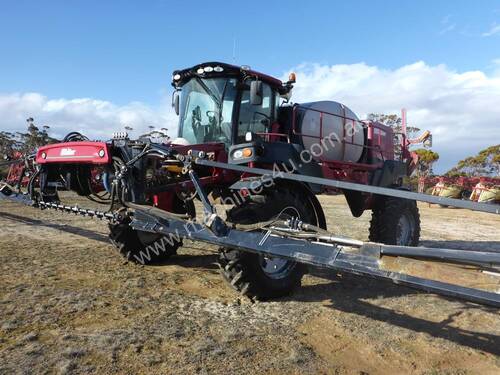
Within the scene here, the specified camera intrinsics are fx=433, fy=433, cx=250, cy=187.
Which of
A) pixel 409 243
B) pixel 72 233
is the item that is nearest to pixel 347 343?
pixel 409 243

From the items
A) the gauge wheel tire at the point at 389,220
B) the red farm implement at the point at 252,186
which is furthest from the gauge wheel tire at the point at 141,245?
the gauge wheel tire at the point at 389,220

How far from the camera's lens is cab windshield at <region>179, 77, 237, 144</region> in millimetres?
5582

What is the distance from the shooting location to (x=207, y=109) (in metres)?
5.75

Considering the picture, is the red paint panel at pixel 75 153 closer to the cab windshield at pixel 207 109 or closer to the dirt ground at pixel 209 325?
the dirt ground at pixel 209 325

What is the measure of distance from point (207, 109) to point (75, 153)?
1.79 m

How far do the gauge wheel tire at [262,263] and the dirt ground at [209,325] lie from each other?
0.48 ft

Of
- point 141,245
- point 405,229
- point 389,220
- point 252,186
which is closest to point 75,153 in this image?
point 141,245

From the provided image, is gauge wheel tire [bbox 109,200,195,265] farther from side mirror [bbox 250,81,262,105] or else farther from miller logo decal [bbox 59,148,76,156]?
side mirror [bbox 250,81,262,105]

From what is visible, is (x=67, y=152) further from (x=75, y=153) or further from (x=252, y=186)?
(x=252, y=186)

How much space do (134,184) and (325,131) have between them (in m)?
3.23

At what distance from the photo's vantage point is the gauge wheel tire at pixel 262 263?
408cm

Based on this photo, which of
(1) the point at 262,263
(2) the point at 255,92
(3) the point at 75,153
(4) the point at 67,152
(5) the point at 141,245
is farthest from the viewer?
(5) the point at 141,245

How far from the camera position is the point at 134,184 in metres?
4.48

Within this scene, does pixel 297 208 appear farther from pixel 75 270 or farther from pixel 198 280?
pixel 75 270
